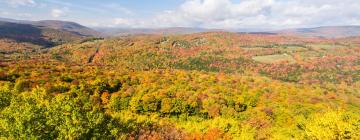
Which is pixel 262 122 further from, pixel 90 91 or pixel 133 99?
pixel 90 91

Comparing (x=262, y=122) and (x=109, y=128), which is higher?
(x=109, y=128)

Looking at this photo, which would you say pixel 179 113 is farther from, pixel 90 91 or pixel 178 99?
pixel 90 91

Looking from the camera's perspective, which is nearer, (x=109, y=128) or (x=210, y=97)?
(x=109, y=128)

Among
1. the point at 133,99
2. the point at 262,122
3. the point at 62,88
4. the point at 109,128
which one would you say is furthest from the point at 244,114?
the point at 109,128

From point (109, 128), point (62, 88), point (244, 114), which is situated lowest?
point (244, 114)

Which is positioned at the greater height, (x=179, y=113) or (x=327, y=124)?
(x=327, y=124)

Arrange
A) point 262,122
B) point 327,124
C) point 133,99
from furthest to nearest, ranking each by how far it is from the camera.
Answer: point 133,99 → point 262,122 → point 327,124

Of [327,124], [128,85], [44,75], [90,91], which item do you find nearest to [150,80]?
[128,85]

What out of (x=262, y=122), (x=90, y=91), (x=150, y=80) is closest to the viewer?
(x=262, y=122)

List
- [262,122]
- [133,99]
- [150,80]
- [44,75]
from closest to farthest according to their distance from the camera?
[262,122], [133,99], [44,75], [150,80]
